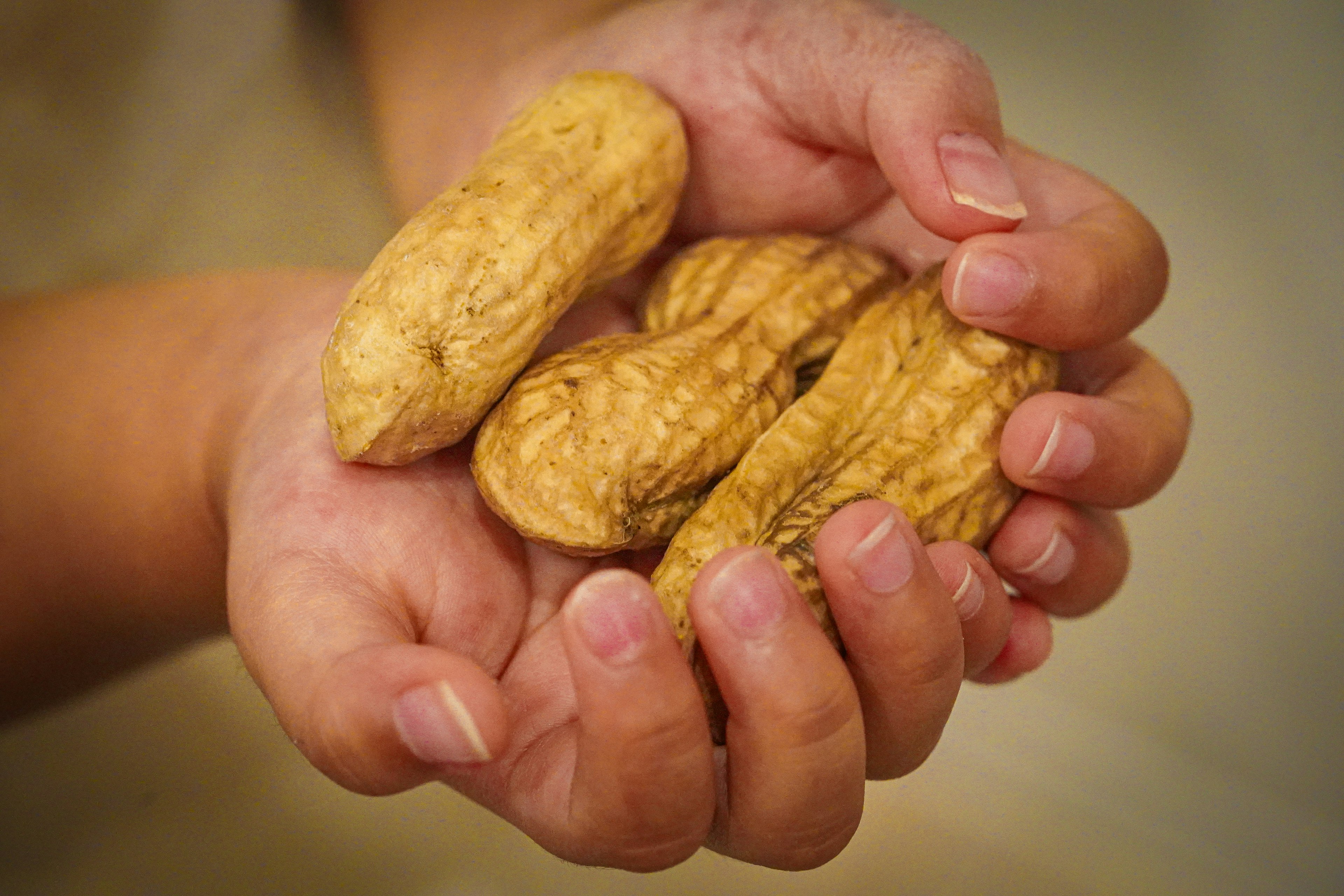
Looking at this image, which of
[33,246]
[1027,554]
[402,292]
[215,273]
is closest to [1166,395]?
[1027,554]

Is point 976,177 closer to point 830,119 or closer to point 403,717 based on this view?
point 830,119

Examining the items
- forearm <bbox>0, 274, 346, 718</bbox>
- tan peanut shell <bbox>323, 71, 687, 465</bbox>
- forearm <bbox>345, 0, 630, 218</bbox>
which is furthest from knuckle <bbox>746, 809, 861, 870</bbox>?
forearm <bbox>345, 0, 630, 218</bbox>

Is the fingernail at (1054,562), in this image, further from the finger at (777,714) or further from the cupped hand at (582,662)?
the finger at (777,714)

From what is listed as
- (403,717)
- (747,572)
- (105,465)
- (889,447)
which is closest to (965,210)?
(889,447)

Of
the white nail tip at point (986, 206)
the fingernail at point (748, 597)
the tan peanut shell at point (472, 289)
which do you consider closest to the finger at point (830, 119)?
the white nail tip at point (986, 206)

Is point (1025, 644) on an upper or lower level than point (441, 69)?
lower

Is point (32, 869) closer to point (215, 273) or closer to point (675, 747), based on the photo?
point (215, 273)
